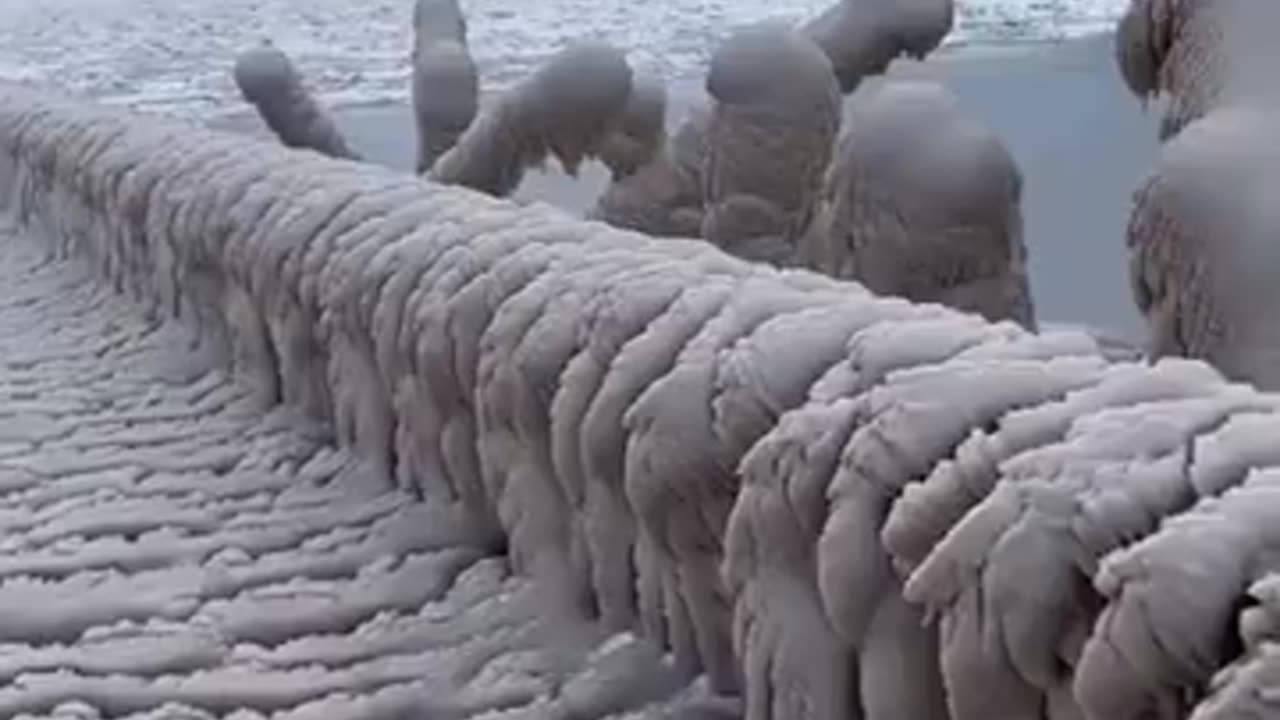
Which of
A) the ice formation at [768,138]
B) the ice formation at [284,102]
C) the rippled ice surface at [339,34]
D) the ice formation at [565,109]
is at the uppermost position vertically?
the ice formation at [768,138]

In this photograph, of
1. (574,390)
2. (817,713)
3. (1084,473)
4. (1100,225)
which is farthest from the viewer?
(1100,225)

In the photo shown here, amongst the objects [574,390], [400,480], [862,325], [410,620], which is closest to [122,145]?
[400,480]

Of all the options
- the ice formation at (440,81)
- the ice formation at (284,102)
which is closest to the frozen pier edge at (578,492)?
the ice formation at (440,81)

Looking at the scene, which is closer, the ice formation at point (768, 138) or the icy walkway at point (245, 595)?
the icy walkway at point (245, 595)

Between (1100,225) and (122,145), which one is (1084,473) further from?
(1100,225)

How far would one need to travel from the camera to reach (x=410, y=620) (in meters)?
1.55

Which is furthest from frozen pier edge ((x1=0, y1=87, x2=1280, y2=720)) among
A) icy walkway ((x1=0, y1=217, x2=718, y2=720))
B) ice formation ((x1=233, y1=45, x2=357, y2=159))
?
ice formation ((x1=233, y1=45, x2=357, y2=159))

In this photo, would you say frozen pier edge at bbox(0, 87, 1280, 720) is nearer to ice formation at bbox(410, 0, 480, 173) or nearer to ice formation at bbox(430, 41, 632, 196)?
ice formation at bbox(430, 41, 632, 196)

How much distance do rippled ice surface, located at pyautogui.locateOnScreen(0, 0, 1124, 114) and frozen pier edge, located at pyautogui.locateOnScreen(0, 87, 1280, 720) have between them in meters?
5.27

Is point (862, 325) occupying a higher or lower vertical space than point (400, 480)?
higher

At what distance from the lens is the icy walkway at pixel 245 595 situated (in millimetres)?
1402

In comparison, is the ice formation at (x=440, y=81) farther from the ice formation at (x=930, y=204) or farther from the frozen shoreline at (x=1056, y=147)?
the ice formation at (x=930, y=204)

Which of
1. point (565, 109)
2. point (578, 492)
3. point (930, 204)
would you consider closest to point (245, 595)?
point (578, 492)

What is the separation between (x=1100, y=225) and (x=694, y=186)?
1643mm
